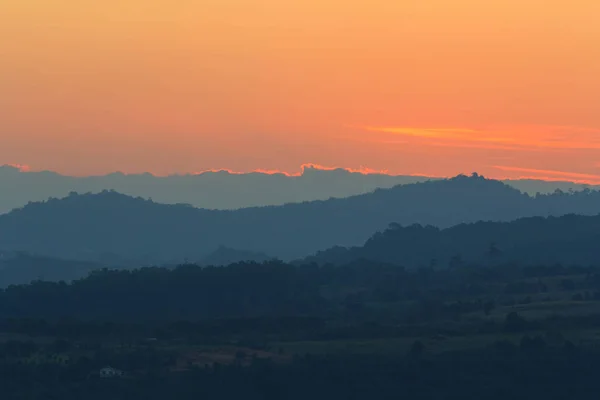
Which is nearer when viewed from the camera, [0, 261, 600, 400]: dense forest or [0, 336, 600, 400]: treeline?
[0, 336, 600, 400]: treeline

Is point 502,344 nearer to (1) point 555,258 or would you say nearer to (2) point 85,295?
(2) point 85,295

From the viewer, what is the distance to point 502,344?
100 metres

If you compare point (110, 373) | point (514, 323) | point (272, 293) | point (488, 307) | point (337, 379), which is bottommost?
point (337, 379)

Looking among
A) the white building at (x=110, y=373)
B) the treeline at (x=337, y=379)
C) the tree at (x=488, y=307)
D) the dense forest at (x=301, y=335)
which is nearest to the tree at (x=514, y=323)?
the dense forest at (x=301, y=335)

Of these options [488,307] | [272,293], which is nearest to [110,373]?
[488,307]

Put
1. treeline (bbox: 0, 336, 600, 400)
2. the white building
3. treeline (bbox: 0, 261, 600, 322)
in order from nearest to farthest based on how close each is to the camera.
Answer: treeline (bbox: 0, 336, 600, 400)
the white building
treeline (bbox: 0, 261, 600, 322)

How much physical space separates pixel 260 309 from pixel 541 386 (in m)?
59.7

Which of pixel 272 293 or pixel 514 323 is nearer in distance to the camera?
pixel 514 323

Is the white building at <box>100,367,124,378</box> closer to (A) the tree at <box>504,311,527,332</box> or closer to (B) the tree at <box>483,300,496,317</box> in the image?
(A) the tree at <box>504,311,527,332</box>

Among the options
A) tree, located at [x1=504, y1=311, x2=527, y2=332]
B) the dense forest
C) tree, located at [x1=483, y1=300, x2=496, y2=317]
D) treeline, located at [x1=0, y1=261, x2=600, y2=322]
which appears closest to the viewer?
the dense forest

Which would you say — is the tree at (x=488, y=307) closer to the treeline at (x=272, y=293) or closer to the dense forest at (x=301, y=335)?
the dense forest at (x=301, y=335)

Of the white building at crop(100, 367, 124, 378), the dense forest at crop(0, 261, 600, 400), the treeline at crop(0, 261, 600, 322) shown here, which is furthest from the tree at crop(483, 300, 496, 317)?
the white building at crop(100, 367, 124, 378)

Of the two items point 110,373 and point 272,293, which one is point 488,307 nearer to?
point 272,293

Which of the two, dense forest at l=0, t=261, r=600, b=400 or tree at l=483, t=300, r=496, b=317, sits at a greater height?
tree at l=483, t=300, r=496, b=317
